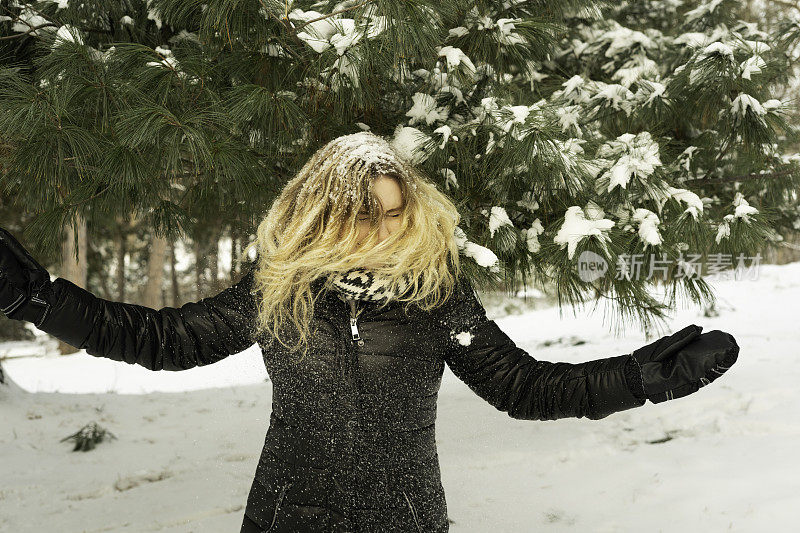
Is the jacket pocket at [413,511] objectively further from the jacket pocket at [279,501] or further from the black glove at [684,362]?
the black glove at [684,362]

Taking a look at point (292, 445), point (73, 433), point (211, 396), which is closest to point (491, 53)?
point (292, 445)

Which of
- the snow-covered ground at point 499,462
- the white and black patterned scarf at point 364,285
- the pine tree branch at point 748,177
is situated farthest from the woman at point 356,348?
the pine tree branch at point 748,177

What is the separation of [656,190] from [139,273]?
1911 cm

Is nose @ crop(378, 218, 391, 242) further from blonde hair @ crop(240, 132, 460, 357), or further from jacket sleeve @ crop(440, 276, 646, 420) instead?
jacket sleeve @ crop(440, 276, 646, 420)

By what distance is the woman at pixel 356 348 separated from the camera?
4.89ft

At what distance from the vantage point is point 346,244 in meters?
1.52

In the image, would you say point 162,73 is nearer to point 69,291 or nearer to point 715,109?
point 69,291

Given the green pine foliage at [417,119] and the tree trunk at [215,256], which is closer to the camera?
the green pine foliage at [417,119]

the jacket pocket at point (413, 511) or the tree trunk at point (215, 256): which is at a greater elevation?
the tree trunk at point (215, 256)

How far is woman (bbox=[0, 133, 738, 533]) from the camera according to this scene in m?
1.49

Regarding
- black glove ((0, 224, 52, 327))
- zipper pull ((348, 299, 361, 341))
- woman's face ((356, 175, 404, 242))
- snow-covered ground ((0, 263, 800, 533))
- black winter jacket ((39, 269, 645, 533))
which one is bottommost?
snow-covered ground ((0, 263, 800, 533))

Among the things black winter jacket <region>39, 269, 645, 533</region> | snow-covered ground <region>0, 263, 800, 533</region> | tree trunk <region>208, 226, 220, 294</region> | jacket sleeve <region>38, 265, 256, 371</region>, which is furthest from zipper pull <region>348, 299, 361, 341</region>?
tree trunk <region>208, 226, 220, 294</region>

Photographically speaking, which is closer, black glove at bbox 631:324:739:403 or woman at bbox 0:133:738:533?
black glove at bbox 631:324:739:403

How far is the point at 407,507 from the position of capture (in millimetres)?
1516
